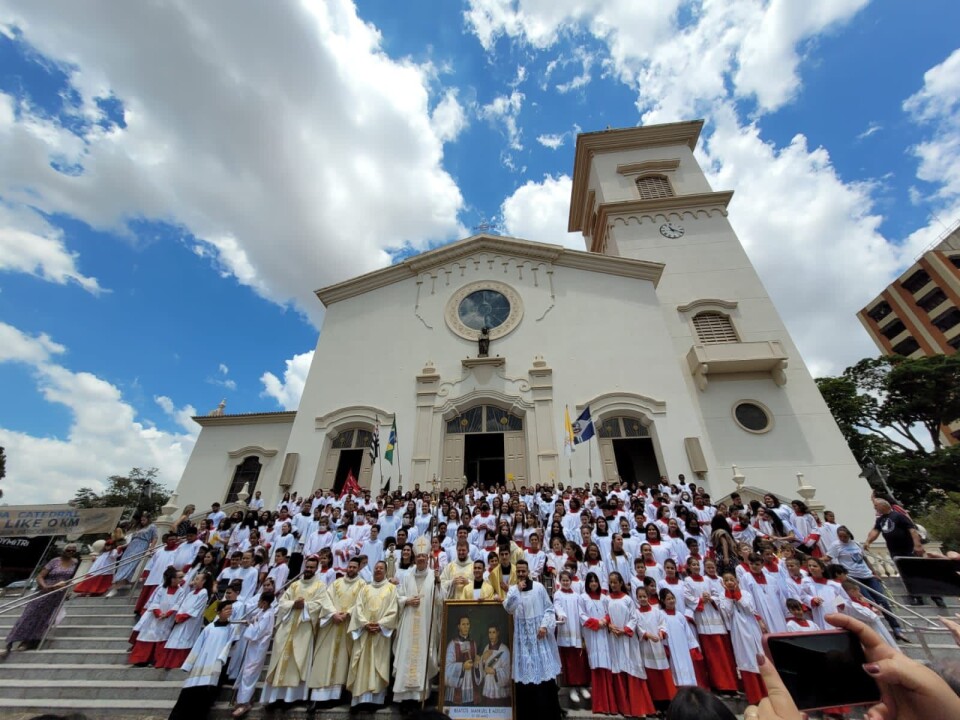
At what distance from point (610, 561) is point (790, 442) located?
31.7 ft

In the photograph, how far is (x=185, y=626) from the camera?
5992mm

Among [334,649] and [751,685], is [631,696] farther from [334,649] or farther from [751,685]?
[334,649]

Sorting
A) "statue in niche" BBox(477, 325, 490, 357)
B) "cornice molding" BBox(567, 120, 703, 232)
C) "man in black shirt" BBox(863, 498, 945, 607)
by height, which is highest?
"cornice molding" BBox(567, 120, 703, 232)

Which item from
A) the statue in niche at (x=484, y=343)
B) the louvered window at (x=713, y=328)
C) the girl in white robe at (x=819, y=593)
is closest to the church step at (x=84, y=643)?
the girl in white robe at (x=819, y=593)

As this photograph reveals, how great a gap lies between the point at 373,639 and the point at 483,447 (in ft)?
29.3

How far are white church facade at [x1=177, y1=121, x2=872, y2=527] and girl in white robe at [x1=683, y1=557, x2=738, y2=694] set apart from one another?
6.69 meters

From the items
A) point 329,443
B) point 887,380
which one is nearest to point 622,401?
point 329,443

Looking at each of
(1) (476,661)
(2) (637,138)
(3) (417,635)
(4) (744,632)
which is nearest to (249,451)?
(3) (417,635)

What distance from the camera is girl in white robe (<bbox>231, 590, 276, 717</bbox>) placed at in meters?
5.14

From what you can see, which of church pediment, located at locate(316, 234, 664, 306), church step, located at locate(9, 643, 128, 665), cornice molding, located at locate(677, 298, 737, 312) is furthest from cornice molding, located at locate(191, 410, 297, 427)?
cornice molding, located at locate(677, 298, 737, 312)

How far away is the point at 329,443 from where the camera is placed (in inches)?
560

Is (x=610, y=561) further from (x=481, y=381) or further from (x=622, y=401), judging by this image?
(x=481, y=381)

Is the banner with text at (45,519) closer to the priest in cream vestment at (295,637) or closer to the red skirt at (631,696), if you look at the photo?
the priest in cream vestment at (295,637)

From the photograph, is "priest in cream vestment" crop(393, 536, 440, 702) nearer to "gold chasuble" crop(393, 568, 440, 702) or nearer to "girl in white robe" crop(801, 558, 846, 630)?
"gold chasuble" crop(393, 568, 440, 702)
